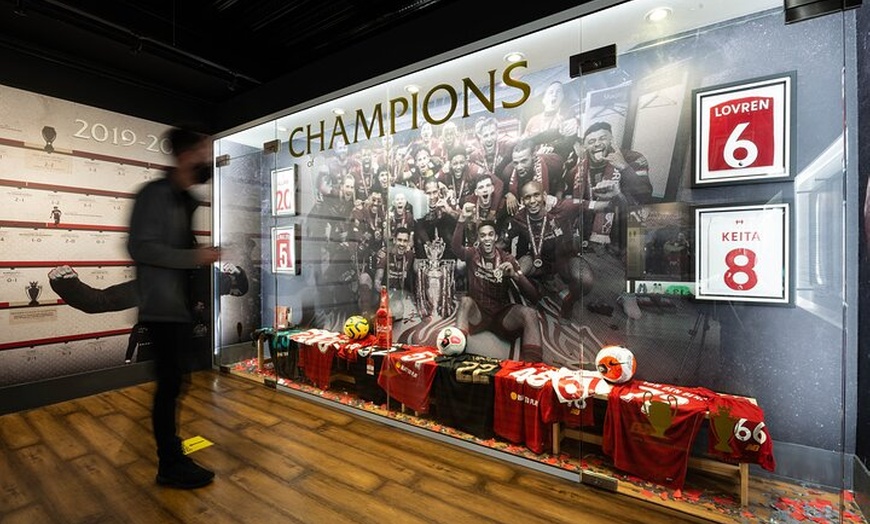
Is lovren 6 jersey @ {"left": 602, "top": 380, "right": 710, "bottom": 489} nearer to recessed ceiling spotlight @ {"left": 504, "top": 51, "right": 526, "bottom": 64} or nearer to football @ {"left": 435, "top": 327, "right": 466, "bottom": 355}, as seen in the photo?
football @ {"left": 435, "top": 327, "right": 466, "bottom": 355}

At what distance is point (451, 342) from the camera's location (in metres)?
3.32

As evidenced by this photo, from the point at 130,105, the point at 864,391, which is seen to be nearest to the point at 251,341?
the point at 130,105

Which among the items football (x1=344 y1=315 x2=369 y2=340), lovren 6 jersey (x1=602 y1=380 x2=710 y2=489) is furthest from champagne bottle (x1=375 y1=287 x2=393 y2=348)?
lovren 6 jersey (x1=602 y1=380 x2=710 y2=489)

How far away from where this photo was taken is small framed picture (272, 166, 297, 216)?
13.9 feet

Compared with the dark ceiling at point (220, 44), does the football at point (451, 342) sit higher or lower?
lower

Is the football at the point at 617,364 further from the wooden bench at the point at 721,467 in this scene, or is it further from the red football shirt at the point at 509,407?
the red football shirt at the point at 509,407

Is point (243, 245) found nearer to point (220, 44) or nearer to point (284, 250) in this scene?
point (284, 250)

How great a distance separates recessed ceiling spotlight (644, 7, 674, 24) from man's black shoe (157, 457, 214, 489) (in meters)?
3.74

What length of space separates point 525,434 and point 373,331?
1801 mm

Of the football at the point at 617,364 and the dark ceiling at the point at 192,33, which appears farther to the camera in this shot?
the dark ceiling at the point at 192,33

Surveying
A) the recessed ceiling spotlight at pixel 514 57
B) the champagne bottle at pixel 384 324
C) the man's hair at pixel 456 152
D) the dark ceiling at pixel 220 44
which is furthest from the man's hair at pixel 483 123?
the champagne bottle at pixel 384 324

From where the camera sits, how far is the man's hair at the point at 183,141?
2193 millimetres

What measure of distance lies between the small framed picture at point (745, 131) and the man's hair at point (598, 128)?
515 mm

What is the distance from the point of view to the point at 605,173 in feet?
8.79
